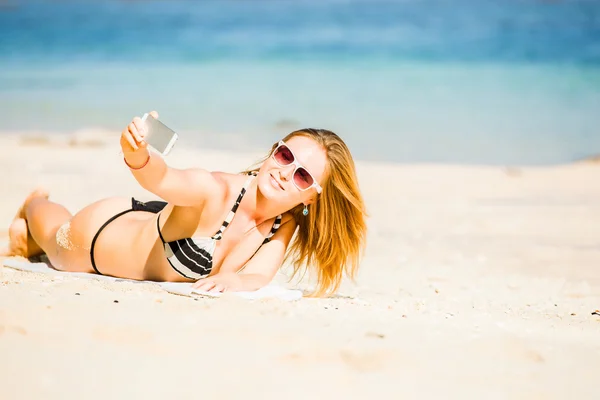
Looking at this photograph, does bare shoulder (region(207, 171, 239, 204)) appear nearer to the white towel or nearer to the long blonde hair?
the long blonde hair

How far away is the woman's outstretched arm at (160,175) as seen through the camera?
3250mm

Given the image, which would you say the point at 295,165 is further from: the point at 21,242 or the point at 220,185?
the point at 21,242

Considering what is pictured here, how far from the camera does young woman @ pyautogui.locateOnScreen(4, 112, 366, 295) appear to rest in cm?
393

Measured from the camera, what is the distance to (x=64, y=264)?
14.9 ft

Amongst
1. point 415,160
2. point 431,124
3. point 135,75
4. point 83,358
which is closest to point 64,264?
point 83,358

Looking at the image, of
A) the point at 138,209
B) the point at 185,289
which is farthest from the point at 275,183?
the point at 138,209

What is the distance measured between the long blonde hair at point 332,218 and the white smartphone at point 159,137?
3.02 ft

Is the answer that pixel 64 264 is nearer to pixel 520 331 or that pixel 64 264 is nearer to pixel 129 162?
pixel 129 162

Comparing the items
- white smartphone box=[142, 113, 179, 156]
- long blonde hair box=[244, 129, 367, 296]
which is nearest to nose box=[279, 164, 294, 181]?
long blonde hair box=[244, 129, 367, 296]

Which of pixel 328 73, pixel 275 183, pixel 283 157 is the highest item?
pixel 328 73

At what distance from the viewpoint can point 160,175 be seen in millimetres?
3430

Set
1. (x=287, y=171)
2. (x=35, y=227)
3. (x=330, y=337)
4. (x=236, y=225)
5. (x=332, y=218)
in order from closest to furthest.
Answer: (x=330, y=337) → (x=287, y=171) → (x=236, y=225) → (x=332, y=218) → (x=35, y=227)

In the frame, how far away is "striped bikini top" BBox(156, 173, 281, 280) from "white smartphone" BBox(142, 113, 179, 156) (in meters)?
0.80

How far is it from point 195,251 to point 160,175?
644 millimetres
